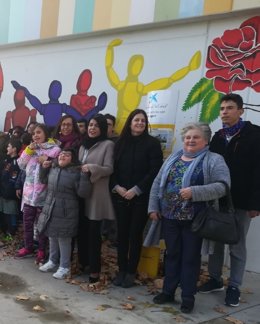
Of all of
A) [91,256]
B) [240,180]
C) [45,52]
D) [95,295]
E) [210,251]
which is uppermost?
[45,52]

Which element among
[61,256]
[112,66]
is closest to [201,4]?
[112,66]

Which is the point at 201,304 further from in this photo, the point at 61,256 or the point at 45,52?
the point at 45,52

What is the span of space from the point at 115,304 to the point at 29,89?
550cm

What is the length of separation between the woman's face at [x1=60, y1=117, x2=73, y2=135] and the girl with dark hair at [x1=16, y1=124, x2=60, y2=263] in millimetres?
197

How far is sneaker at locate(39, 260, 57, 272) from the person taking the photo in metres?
4.99

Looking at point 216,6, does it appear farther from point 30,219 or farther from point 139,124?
point 30,219

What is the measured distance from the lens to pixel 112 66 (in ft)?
23.5

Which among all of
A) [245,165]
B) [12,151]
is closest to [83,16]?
[12,151]

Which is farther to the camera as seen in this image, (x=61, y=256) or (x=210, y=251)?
(x=61, y=256)

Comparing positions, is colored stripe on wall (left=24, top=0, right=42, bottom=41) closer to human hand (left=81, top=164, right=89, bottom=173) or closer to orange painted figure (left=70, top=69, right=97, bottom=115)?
orange painted figure (left=70, top=69, right=97, bottom=115)

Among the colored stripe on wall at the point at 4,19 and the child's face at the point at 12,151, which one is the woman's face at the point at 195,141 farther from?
the colored stripe on wall at the point at 4,19

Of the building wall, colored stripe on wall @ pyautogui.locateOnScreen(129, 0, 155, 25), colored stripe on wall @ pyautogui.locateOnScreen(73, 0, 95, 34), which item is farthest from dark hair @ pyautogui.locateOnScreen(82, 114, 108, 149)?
colored stripe on wall @ pyautogui.locateOnScreen(73, 0, 95, 34)

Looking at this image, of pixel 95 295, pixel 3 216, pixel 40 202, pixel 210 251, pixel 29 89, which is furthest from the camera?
pixel 29 89

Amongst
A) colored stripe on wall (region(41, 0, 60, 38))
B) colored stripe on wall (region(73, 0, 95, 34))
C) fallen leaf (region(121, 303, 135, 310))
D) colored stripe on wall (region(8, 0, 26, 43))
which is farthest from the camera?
colored stripe on wall (region(8, 0, 26, 43))
